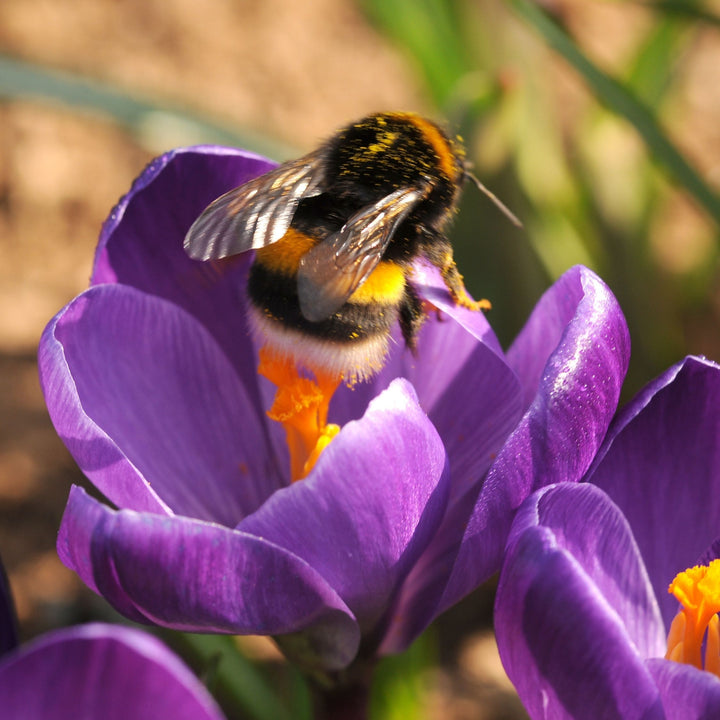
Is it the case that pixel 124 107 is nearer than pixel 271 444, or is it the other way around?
pixel 271 444

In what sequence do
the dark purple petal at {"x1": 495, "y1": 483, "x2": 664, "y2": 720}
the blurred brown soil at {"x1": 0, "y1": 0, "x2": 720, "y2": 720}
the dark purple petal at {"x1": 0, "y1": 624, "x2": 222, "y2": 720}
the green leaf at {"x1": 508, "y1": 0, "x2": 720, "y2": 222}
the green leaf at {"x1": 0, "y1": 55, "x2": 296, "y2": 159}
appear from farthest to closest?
the blurred brown soil at {"x1": 0, "y1": 0, "x2": 720, "y2": 720}
the green leaf at {"x1": 0, "y1": 55, "x2": 296, "y2": 159}
the green leaf at {"x1": 508, "y1": 0, "x2": 720, "y2": 222}
the dark purple petal at {"x1": 495, "y1": 483, "x2": 664, "y2": 720}
the dark purple petal at {"x1": 0, "y1": 624, "x2": 222, "y2": 720}

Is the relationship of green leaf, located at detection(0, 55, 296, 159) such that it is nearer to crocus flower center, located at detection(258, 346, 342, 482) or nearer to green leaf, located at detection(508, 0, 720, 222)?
green leaf, located at detection(508, 0, 720, 222)

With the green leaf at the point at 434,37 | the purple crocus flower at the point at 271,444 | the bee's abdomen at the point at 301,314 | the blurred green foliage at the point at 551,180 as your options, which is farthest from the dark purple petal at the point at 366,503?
the green leaf at the point at 434,37

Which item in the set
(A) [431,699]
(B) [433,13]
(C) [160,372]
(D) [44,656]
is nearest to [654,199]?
(B) [433,13]

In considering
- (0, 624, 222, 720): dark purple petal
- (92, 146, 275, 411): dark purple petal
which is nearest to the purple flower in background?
(0, 624, 222, 720): dark purple petal

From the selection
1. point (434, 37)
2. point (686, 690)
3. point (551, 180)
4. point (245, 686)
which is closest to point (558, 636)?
point (686, 690)

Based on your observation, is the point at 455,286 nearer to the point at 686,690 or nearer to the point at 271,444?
the point at 271,444

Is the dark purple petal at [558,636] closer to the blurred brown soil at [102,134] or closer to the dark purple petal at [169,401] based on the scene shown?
the dark purple petal at [169,401]

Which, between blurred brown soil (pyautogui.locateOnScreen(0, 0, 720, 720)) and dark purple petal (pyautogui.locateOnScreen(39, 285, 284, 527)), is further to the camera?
blurred brown soil (pyautogui.locateOnScreen(0, 0, 720, 720))
